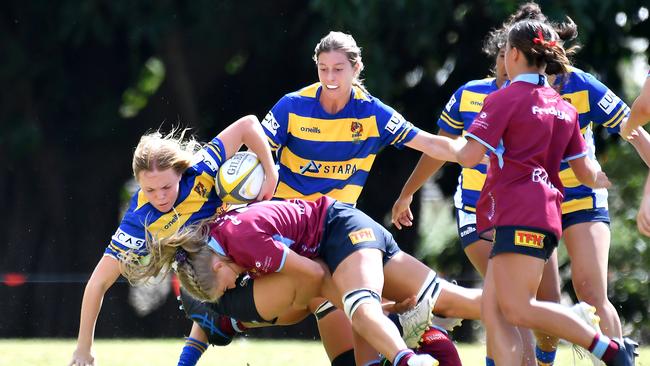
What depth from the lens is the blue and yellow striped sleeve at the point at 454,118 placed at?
233 inches

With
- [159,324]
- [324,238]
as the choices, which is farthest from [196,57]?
[324,238]

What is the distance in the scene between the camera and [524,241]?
4633 mm

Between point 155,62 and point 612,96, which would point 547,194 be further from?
point 155,62

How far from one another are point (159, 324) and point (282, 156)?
5.60 m

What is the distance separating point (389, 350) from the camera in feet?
15.0

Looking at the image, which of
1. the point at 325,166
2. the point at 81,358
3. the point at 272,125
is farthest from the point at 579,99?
the point at 81,358

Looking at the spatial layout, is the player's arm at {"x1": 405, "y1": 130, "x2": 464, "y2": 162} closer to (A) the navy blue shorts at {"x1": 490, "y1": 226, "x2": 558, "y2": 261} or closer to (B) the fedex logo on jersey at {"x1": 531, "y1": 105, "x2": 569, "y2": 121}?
(B) the fedex logo on jersey at {"x1": 531, "y1": 105, "x2": 569, "y2": 121}

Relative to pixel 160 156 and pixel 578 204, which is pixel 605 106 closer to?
pixel 578 204

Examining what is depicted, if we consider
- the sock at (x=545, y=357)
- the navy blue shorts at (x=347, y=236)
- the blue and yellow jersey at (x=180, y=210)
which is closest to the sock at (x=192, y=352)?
the blue and yellow jersey at (x=180, y=210)

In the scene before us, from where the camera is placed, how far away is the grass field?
702 centimetres

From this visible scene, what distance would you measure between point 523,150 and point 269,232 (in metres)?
1.09

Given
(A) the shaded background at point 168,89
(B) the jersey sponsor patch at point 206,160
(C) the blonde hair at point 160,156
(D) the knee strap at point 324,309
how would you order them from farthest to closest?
(A) the shaded background at point 168,89
(D) the knee strap at point 324,309
(B) the jersey sponsor patch at point 206,160
(C) the blonde hair at point 160,156

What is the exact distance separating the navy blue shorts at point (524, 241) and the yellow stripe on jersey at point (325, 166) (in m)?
1.26

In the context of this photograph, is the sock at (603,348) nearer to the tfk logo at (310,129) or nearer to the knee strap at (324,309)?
the knee strap at (324,309)
